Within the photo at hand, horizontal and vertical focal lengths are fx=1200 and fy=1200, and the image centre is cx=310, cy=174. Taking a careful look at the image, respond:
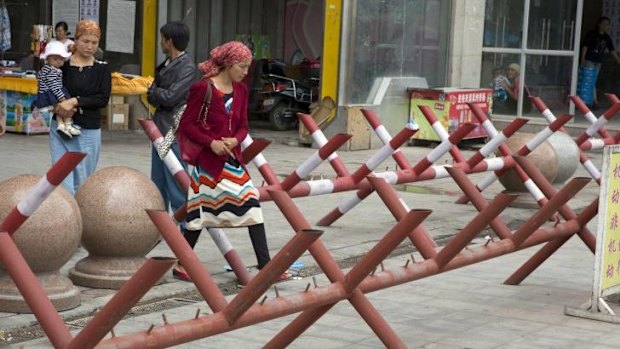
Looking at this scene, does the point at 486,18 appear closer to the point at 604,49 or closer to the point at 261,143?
the point at 604,49

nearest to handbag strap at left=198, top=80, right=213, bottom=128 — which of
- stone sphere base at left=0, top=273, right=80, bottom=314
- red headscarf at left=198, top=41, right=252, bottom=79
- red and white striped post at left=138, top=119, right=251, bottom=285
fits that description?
red headscarf at left=198, top=41, right=252, bottom=79

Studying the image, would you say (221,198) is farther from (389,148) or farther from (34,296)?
(34,296)

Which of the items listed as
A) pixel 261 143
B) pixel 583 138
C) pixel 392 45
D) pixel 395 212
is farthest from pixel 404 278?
pixel 392 45

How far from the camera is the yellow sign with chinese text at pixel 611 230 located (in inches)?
275

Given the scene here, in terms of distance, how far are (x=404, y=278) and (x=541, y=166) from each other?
616cm

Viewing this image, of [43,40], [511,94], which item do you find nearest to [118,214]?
[43,40]

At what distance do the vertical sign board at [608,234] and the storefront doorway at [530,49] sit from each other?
12.9 meters

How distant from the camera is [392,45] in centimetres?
1786

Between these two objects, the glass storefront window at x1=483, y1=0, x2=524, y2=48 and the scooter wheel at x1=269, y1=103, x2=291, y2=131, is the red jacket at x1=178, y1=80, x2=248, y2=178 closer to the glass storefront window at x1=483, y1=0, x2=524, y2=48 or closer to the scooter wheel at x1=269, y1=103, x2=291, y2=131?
the scooter wheel at x1=269, y1=103, x2=291, y2=131

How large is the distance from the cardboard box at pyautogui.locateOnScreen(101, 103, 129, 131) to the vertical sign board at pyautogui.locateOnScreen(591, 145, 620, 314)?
37.8ft

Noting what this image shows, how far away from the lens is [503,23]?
1994cm

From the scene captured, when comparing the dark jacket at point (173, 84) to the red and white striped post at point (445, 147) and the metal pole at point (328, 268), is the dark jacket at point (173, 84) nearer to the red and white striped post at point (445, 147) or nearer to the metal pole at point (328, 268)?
the red and white striped post at point (445, 147)

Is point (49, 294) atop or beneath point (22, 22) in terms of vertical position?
beneath

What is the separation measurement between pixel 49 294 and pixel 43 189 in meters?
2.28
